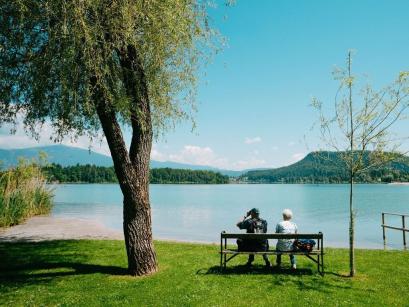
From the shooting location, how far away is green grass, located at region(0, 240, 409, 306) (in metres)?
8.43

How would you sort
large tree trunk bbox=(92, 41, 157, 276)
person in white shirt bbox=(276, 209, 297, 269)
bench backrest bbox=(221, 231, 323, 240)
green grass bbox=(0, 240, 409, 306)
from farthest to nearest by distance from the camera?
person in white shirt bbox=(276, 209, 297, 269)
large tree trunk bbox=(92, 41, 157, 276)
bench backrest bbox=(221, 231, 323, 240)
green grass bbox=(0, 240, 409, 306)

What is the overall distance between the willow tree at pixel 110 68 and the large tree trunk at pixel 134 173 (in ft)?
0.08

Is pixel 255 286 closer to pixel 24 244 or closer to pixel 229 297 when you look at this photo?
pixel 229 297

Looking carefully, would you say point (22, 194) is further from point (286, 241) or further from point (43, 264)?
point (286, 241)

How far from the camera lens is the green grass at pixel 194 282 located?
8.43 m

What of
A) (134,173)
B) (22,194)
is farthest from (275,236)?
(22,194)

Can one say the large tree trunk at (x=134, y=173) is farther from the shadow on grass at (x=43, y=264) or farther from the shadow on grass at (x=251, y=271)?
the shadow on grass at (x=251, y=271)

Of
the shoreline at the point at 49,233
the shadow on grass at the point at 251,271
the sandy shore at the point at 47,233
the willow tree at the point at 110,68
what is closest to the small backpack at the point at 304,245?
the shadow on grass at the point at 251,271

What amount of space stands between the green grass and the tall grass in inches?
367

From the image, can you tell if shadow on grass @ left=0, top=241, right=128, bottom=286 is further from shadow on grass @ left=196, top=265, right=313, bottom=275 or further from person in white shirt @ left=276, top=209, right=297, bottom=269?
person in white shirt @ left=276, top=209, right=297, bottom=269

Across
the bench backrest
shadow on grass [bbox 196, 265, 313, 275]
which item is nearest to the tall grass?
shadow on grass [bbox 196, 265, 313, 275]

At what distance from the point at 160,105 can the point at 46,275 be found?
18.0ft

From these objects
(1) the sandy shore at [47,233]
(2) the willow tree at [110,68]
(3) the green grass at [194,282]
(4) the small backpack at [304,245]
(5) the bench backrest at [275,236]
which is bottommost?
(1) the sandy shore at [47,233]

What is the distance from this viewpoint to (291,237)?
33.9 ft
